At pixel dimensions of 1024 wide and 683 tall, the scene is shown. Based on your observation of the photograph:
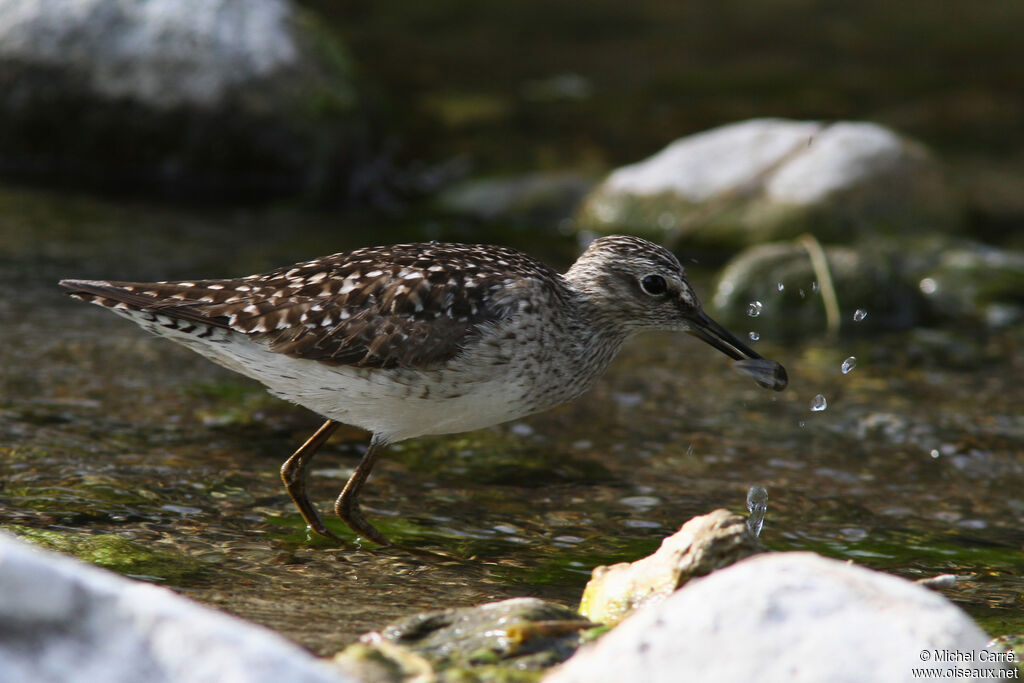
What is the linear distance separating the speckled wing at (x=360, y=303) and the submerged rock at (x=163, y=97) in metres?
6.49

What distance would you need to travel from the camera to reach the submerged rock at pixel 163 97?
462 inches

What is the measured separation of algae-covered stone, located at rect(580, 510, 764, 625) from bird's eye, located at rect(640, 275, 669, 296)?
1.78 metres

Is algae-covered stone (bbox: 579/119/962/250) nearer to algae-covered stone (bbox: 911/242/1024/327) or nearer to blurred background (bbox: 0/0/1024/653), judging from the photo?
blurred background (bbox: 0/0/1024/653)

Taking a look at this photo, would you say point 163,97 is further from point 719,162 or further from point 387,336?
point 387,336

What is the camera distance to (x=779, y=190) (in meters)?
11.3

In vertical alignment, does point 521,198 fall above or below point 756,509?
above

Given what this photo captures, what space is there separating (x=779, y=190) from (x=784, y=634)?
8.09 meters

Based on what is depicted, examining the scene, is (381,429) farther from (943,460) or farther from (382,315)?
(943,460)

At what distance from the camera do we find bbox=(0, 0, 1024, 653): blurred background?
5.99 metres

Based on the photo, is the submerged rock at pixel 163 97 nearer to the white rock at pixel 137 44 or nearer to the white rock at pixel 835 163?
the white rock at pixel 137 44

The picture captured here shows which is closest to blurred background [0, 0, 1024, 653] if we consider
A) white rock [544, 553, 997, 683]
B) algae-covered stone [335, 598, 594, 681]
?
algae-covered stone [335, 598, 594, 681]

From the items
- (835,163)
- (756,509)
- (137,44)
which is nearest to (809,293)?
(835,163)

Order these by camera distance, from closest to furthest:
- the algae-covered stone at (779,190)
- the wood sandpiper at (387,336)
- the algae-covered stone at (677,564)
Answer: the algae-covered stone at (677,564)
the wood sandpiper at (387,336)
the algae-covered stone at (779,190)

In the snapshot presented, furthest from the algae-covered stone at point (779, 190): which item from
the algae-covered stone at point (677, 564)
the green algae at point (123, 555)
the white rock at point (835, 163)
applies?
the green algae at point (123, 555)
